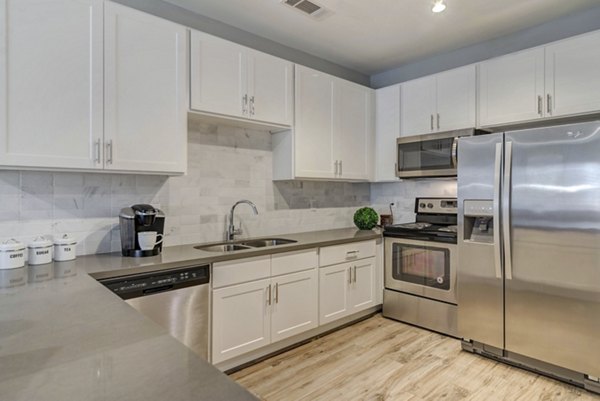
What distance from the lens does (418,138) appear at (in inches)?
136

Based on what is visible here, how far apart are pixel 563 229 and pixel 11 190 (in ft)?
11.0

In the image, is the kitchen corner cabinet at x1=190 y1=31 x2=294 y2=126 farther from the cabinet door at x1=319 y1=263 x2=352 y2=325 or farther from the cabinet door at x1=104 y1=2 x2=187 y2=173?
the cabinet door at x1=319 y1=263 x2=352 y2=325

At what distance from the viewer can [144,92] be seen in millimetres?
2209

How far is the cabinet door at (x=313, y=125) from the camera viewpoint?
3158mm

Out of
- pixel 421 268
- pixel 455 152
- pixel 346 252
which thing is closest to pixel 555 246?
pixel 455 152

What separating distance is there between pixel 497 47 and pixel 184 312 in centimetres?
346

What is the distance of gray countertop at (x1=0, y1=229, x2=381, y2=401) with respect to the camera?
2.17 feet

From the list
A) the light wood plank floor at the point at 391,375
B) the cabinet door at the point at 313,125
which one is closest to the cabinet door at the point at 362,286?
the light wood plank floor at the point at 391,375

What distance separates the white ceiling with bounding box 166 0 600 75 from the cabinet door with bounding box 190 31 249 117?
382 millimetres

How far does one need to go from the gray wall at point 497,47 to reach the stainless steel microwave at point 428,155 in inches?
31.8

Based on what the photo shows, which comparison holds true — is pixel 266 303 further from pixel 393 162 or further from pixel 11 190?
pixel 393 162

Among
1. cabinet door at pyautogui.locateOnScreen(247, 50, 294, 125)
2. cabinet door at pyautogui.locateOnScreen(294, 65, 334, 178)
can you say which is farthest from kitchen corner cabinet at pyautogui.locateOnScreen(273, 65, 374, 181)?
cabinet door at pyautogui.locateOnScreen(247, 50, 294, 125)

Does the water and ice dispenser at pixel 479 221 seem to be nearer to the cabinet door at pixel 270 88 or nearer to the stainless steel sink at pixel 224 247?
the cabinet door at pixel 270 88

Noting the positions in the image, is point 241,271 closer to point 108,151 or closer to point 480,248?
point 108,151
